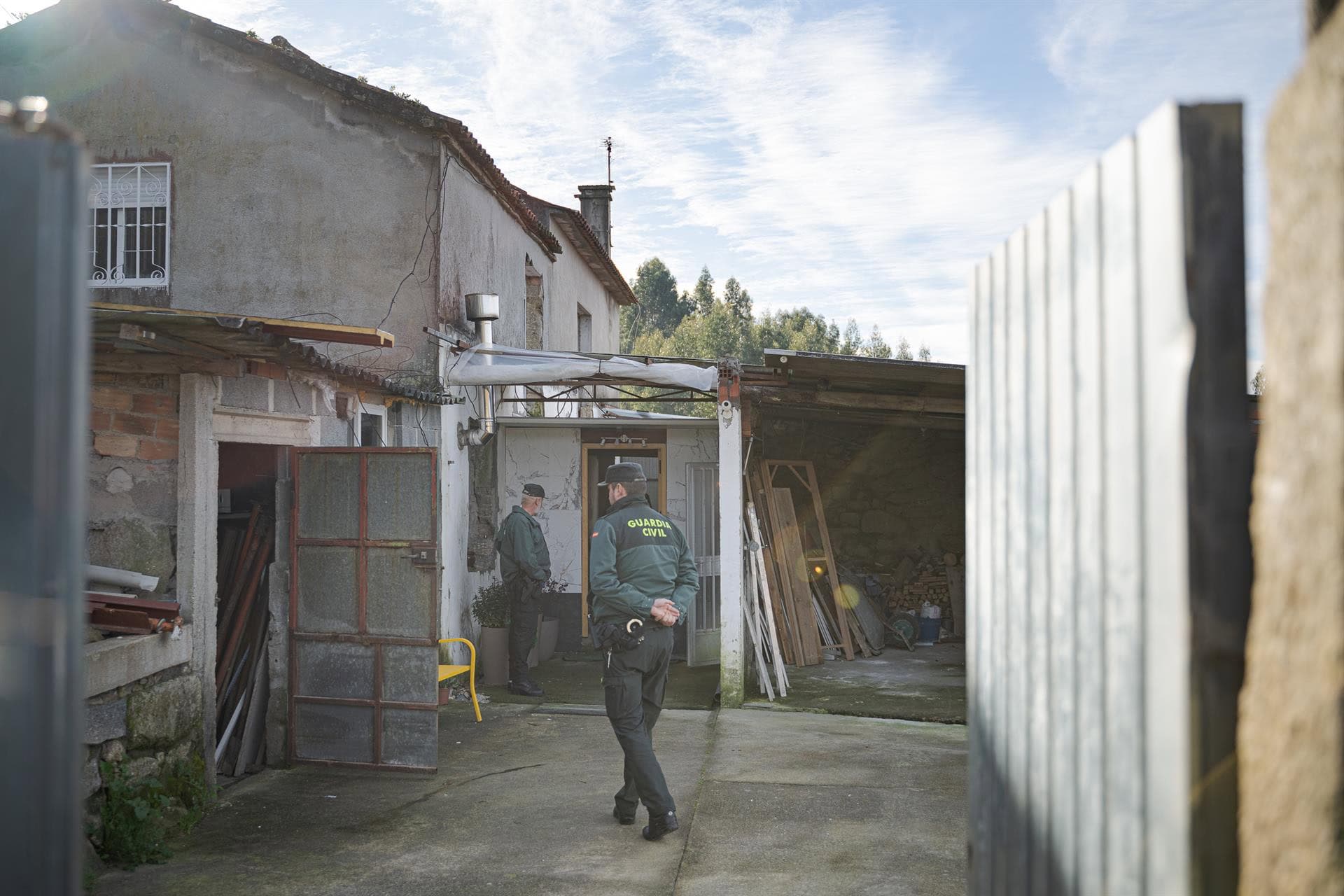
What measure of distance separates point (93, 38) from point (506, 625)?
725 centimetres

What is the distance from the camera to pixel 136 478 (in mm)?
6164

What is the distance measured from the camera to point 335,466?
23.9 ft

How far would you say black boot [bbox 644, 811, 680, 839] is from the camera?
5.92 meters

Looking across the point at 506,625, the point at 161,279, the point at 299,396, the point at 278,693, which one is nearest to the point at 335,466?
the point at 299,396

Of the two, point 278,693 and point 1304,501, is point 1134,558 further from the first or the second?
point 278,693

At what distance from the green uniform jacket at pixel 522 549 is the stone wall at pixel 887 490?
14.8 feet

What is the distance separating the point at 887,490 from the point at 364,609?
26.6 feet

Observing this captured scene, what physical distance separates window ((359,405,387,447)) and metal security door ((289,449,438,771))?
171 centimetres

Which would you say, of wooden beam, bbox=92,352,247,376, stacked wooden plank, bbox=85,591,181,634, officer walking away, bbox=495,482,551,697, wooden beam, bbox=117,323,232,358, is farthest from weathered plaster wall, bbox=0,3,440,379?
stacked wooden plank, bbox=85,591,181,634

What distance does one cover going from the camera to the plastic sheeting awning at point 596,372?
361 inches

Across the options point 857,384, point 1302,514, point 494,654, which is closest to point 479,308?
point 494,654

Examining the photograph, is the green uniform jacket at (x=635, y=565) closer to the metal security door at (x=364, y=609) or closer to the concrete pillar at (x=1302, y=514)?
the metal security door at (x=364, y=609)

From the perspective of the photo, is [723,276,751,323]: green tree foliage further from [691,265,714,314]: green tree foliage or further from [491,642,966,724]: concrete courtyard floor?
[491,642,966,724]: concrete courtyard floor

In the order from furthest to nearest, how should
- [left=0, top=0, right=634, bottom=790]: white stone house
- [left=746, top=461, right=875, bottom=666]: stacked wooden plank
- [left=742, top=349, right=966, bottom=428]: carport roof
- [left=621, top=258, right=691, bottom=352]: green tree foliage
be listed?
[left=621, top=258, right=691, bottom=352]: green tree foliage
[left=746, top=461, right=875, bottom=666]: stacked wooden plank
[left=0, top=0, right=634, bottom=790]: white stone house
[left=742, top=349, right=966, bottom=428]: carport roof
